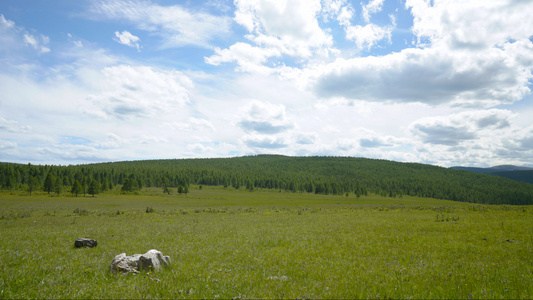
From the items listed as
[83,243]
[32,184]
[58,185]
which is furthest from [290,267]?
[32,184]

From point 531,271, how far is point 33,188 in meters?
167

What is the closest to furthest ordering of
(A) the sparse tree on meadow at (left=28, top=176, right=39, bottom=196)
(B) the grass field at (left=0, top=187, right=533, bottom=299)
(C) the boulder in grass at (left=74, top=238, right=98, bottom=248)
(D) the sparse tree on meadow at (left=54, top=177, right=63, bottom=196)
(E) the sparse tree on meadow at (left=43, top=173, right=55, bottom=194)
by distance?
(B) the grass field at (left=0, top=187, right=533, bottom=299)
(C) the boulder in grass at (left=74, top=238, right=98, bottom=248)
(D) the sparse tree on meadow at (left=54, top=177, right=63, bottom=196)
(A) the sparse tree on meadow at (left=28, top=176, right=39, bottom=196)
(E) the sparse tree on meadow at (left=43, top=173, right=55, bottom=194)

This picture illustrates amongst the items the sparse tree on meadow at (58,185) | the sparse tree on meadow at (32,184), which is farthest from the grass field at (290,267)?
the sparse tree on meadow at (32,184)

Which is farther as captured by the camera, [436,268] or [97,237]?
[97,237]

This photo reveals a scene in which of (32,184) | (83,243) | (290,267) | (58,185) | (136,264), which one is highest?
(32,184)

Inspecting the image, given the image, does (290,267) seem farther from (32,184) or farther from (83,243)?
(32,184)

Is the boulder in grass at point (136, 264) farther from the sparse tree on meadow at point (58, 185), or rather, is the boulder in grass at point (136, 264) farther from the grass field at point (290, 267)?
the sparse tree on meadow at point (58, 185)

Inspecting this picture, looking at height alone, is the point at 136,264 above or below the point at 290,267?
above

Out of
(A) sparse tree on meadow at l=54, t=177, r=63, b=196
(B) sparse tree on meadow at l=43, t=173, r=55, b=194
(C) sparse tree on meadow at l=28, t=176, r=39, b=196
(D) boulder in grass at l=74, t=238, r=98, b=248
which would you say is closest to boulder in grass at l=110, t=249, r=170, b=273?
(D) boulder in grass at l=74, t=238, r=98, b=248

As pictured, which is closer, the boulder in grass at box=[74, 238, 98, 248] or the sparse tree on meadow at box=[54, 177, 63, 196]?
the boulder in grass at box=[74, 238, 98, 248]

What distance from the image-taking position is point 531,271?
11.8m

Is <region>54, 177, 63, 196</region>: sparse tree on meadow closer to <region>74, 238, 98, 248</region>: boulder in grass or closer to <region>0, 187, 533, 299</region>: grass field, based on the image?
<region>0, 187, 533, 299</region>: grass field

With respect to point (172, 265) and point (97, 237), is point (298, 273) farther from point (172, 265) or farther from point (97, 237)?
point (97, 237)

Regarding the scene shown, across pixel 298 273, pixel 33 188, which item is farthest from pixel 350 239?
pixel 33 188
